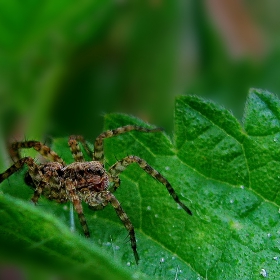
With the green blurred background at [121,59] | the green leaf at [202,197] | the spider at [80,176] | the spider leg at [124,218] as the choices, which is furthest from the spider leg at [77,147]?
the green blurred background at [121,59]

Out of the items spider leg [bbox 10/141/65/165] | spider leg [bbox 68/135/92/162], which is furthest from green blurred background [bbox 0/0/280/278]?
spider leg [bbox 68/135/92/162]

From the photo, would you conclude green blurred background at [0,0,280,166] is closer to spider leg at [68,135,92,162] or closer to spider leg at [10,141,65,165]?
spider leg at [10,141,65,165]

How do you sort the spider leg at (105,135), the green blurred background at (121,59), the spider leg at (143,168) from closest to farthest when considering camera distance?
the spider leg at (143,168) < the spider leg at (105,135) < the green blurred background at (121,59)

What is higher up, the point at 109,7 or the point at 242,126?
the point at 109,7

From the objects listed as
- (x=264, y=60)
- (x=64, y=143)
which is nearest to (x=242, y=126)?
(x=64, y=143)

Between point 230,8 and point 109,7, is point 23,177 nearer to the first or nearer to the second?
point 109,7

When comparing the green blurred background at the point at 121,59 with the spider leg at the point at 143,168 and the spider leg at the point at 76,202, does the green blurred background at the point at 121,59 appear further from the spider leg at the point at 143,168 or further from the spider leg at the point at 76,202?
the spider leg at the point at 143,168

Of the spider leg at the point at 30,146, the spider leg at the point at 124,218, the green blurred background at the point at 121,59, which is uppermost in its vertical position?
the green blurred background at the point at 121,59
